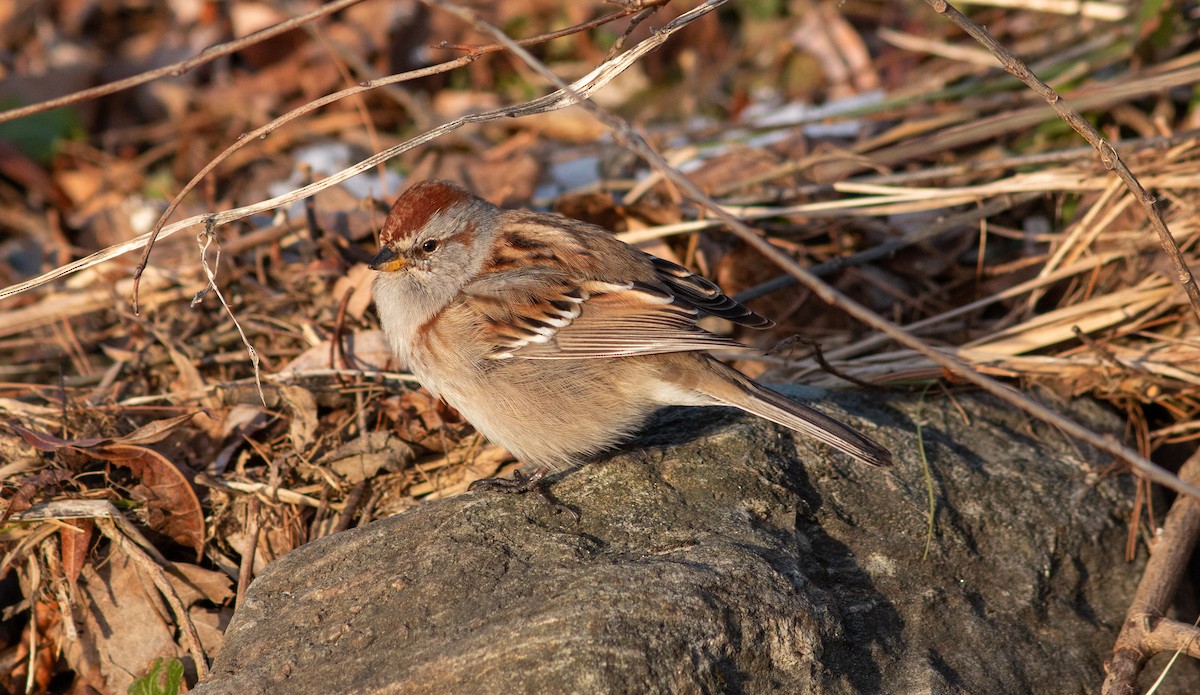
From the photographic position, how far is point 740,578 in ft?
8.86

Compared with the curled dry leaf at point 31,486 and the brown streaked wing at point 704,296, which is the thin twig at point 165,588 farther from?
the brown streaked wing at point 704,296

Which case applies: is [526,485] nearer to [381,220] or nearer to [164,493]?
[164,493]

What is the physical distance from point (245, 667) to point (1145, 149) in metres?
4.01

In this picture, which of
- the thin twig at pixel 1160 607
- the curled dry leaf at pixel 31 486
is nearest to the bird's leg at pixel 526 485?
the curled dry leaf at pixel 31 486

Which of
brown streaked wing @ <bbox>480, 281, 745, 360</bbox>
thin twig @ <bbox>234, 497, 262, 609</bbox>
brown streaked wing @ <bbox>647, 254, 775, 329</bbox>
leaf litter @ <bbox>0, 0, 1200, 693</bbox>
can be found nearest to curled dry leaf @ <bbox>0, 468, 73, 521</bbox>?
leaf litter @ <bbox>0, 0, 1200, 693</bbox>

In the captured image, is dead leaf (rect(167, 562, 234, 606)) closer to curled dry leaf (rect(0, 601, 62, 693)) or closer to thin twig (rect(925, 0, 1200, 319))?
curled dry leaf (rect(0, 601, 62, 693))

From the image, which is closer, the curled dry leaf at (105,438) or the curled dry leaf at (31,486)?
the curled dry leaf at (31,486)

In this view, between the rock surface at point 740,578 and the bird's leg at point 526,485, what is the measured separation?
1.8 inches

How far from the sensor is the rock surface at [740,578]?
2.49 metres

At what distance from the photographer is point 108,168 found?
6.39m

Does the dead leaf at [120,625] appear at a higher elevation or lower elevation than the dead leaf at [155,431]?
lower

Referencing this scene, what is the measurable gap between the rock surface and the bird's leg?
0.15 feet

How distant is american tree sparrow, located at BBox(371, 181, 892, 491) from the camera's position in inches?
131

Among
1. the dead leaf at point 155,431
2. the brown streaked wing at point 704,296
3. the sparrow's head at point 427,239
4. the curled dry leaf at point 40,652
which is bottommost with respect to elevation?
the curled dry leaf at point 40,652
